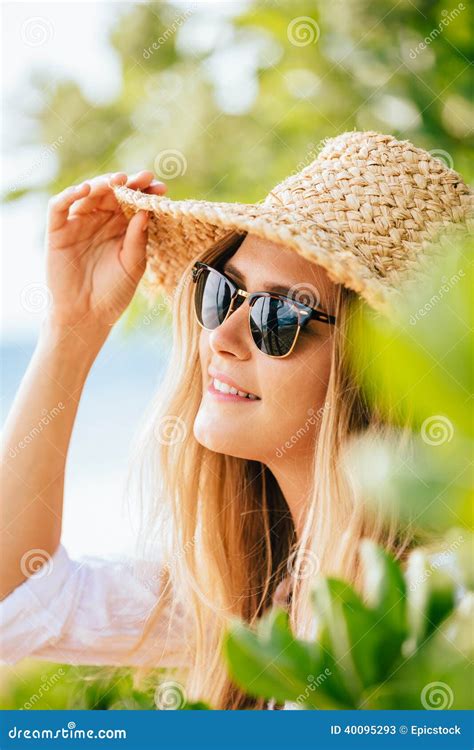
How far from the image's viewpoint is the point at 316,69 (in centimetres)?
207

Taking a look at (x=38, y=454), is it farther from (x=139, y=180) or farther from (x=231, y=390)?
(x=139, y=180)

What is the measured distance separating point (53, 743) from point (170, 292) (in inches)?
31.4

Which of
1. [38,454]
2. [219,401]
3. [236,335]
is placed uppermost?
[236,335]

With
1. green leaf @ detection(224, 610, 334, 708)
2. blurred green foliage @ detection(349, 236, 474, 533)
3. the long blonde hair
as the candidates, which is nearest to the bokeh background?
the long blonde hair

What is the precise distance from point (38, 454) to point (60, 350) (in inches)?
7.5

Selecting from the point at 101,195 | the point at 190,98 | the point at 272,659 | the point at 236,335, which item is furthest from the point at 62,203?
the point at 190,98

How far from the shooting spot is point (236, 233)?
1.29m

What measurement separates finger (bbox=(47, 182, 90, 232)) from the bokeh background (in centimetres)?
23

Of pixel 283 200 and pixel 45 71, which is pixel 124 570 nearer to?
pixel 283 200

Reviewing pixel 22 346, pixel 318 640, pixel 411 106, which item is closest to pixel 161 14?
pixel 411 106

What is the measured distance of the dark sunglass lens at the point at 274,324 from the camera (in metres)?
1.18

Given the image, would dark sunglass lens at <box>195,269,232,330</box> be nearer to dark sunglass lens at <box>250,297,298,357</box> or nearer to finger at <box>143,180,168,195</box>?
dark sunglass lens at <box>250,297,298,357</box>

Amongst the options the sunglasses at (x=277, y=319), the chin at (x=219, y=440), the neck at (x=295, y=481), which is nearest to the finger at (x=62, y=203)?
the sunglasses at (x=277, y=319)

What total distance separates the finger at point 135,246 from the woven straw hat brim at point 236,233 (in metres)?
→ 0.02
